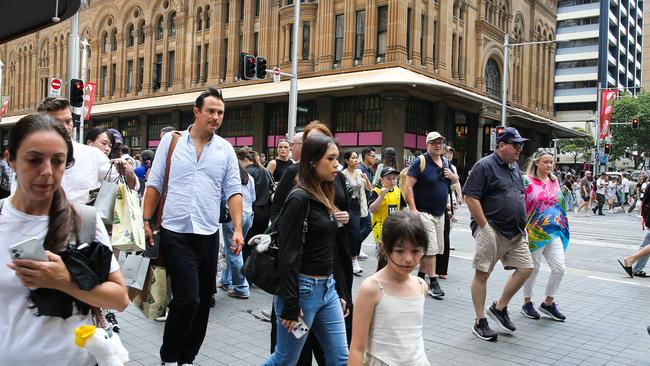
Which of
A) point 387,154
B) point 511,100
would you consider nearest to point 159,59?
point 511,100

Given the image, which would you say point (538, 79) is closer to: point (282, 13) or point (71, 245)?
point (282, 13)

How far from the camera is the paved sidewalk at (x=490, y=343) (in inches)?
202

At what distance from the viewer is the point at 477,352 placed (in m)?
5.33

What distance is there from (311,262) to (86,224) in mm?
1673

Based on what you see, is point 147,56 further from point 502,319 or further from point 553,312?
point 502,319

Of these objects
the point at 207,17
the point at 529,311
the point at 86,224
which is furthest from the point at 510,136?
the point at 207,17

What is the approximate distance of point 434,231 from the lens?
23.6ft

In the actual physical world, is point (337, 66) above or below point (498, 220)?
above

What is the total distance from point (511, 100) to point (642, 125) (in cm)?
2069

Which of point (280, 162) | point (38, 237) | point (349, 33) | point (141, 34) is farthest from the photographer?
point (141, 34)

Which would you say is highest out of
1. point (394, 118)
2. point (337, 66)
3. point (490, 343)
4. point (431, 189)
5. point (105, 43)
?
point (105, 43)

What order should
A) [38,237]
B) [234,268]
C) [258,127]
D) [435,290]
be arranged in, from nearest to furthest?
[38,237] < [234,268] < [435,290] < [258,127]

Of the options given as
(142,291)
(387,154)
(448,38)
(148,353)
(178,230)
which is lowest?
(148,353)

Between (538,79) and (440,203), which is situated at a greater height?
(538,79)
